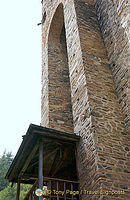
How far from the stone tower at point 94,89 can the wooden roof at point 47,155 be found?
0.52 meters

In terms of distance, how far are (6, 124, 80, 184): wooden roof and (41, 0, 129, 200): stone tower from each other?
0.52 metres

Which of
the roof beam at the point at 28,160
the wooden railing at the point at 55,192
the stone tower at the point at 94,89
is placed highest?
the stone tower at the point at 94,89

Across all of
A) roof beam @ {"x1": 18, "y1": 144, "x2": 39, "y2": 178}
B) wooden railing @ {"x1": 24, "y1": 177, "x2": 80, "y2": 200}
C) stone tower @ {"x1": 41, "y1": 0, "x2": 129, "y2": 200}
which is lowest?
wooden railing @ {"x1": 24, "y1": 177, "x2": 80, "y2": 200}

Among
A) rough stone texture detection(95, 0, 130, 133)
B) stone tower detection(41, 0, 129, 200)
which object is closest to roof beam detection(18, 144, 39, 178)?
stone tower detection(41, 0, 129, 200)

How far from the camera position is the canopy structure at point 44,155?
19.9 ft

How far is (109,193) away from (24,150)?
91.0 inches

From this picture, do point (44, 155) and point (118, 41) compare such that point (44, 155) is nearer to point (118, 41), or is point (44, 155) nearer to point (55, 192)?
point (55, 192)

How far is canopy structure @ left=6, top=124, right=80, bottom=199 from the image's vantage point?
6.07 m

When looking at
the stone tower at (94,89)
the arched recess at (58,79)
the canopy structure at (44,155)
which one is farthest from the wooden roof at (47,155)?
the arched recess at (58,79)

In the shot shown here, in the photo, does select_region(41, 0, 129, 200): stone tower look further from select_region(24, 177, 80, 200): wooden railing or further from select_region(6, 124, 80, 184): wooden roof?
select_region(6, 124, 80, 184): wooden roof

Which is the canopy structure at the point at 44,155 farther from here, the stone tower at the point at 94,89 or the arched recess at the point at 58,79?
the arched recess at the point at 58,79

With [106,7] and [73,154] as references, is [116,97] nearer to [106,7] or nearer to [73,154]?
[73,154]

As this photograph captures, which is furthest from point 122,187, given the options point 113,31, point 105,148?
point 113,31

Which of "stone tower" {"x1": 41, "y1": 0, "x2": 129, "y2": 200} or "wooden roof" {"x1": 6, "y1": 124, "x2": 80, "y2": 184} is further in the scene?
"wooden roof" {"x1": 6, "y1": 124, "x2": 80, "y2": 184}
